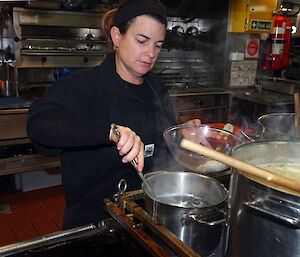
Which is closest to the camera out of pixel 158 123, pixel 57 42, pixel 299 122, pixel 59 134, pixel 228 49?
pixel 59 134

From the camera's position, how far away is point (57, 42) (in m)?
3.50

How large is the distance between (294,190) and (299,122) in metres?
0.83

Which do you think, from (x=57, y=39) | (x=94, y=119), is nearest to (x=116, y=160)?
(x=94, y=119)

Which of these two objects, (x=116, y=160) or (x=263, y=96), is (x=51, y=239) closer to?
(x=116, y=160)

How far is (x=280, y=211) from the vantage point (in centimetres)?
69

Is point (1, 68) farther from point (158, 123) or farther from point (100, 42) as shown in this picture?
point (158, 123)

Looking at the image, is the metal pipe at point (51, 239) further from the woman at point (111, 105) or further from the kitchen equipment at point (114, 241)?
the woman at point (111, 105)

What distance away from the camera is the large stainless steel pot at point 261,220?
689 mm

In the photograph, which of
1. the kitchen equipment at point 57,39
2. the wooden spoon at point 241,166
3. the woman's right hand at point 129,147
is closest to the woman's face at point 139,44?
the woman's right hand at point 129,147

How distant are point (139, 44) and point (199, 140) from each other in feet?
1.89

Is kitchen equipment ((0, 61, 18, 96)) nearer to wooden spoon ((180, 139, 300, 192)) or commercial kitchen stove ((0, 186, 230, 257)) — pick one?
commercial kitchen stove ((0, 186, 230, 257))

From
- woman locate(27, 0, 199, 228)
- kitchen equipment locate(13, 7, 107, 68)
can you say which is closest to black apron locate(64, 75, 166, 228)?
woman locate(27, 0, 199, 228)

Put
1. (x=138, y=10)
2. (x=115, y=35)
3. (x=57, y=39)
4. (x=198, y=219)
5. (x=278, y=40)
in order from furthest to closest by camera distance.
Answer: (x=278, y=40)
(x=57, y=39)
(x=115, y=35)
(x=138, y=10)
(x=198, y=219)

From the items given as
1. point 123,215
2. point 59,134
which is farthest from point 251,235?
point 59,134
